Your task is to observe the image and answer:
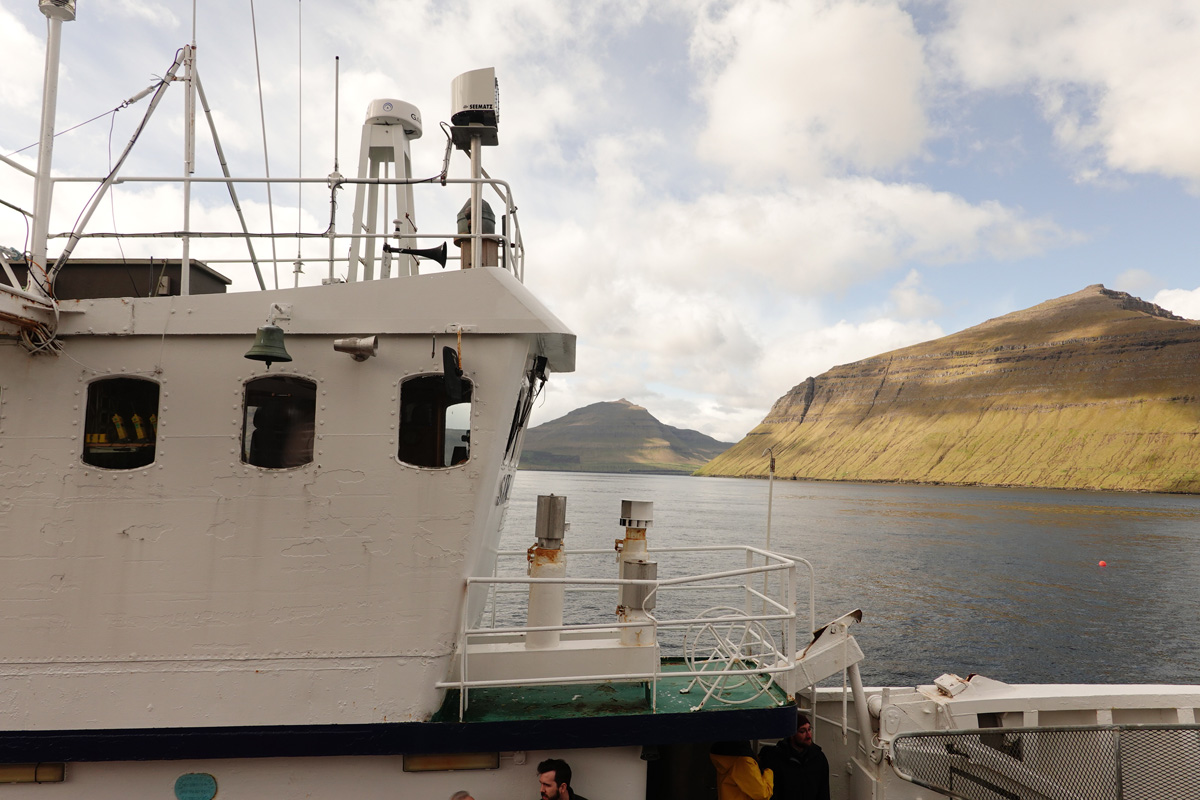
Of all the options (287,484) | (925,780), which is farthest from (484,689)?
(925,780)

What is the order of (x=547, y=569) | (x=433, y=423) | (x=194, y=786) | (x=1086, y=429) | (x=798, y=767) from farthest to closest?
(x=1086, y=429) → (x=798, y=767) → (x=547, y=569) → (x=433, y=423) → (x=194, y=786)

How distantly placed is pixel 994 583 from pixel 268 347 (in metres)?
43.3

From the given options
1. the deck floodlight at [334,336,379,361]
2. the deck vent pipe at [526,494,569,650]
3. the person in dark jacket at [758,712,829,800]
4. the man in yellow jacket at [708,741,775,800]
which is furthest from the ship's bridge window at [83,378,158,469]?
the person in dark jacket at [758,712,829,800]

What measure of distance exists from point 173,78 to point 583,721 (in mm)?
6705

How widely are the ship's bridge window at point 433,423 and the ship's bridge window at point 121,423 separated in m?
2.01

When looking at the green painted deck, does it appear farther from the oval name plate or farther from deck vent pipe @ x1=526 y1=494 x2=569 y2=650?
the oval name plate

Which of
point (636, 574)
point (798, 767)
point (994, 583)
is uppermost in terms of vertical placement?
point (636, 574)

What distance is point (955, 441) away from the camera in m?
188

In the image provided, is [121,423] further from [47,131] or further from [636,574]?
[636,574]

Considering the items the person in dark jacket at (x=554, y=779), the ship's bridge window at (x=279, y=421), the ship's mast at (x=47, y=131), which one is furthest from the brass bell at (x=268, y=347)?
the person in dark jacket at (x=554, y=779)

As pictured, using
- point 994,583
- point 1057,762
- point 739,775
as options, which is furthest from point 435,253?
point 994,583

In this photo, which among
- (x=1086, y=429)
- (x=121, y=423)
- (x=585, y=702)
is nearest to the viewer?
(x=121, y=423)

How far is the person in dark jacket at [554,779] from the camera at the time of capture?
502 centimetres

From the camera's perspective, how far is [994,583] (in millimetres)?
38281
